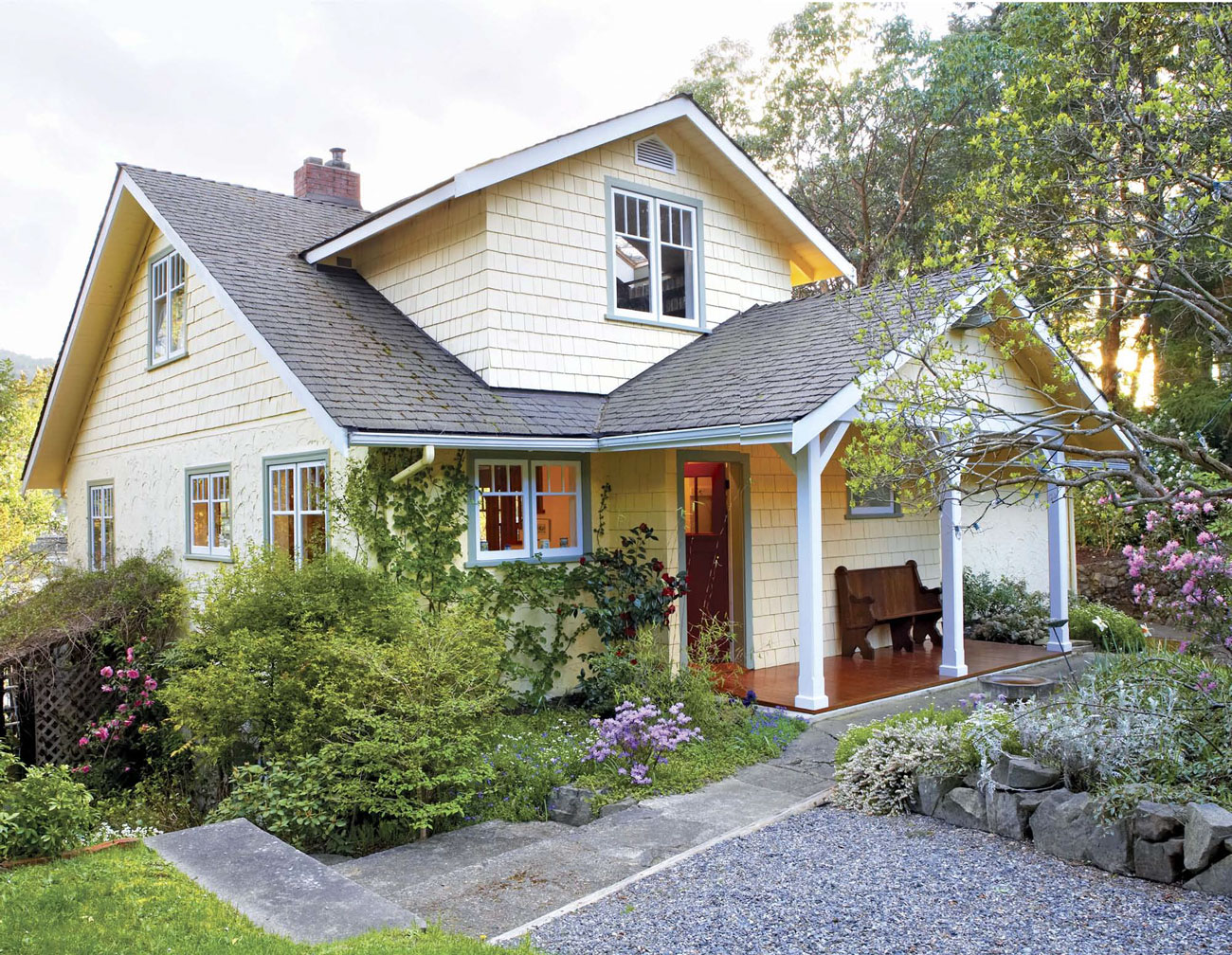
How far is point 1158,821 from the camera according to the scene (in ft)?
15.0

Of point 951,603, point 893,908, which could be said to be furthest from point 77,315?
point 893,908

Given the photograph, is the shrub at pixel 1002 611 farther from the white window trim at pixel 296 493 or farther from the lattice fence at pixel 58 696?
the lattice fence at pixel 58 696

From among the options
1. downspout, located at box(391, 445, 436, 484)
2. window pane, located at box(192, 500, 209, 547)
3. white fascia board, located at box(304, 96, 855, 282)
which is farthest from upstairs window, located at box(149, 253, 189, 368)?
downspout, located at box(391, 445, 436, 484)

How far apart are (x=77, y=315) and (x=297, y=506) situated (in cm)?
721

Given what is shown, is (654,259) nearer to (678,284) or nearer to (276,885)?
(678,284)

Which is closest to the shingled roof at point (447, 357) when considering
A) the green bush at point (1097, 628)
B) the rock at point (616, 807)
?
the rock at point (616, 807)

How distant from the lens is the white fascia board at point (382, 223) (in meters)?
9.65

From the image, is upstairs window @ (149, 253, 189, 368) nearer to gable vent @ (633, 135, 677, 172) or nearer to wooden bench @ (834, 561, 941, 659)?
gable vent @ (633, 135, 677, 172)

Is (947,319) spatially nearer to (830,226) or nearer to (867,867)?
(867,867)

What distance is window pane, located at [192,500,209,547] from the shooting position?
11578mm

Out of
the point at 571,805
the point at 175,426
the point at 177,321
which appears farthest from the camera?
the point at 177,321

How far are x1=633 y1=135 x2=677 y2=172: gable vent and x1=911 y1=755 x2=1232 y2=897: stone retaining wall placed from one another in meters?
7.99

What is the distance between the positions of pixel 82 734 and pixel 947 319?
10.1 metres

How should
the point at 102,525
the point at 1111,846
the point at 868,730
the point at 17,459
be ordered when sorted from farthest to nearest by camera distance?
1. the point at 17,459
2. the point at 102,525
3. the point at 868,730
4. the point at 1111,846
